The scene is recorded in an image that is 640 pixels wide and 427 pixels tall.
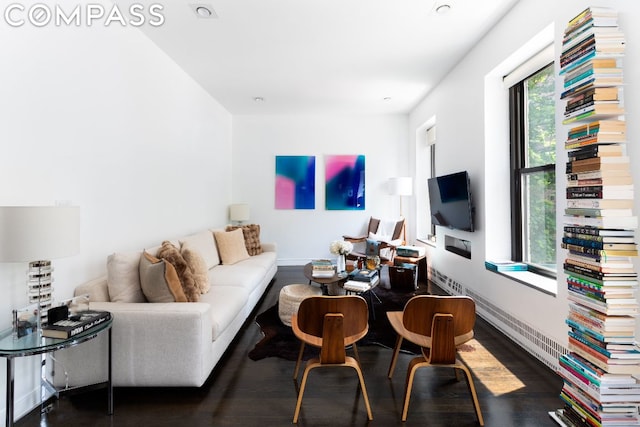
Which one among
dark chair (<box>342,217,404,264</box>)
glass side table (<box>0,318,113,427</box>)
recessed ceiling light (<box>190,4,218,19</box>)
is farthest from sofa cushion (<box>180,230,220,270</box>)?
recessed ceiling light (<box>190,4,218,19</box>)

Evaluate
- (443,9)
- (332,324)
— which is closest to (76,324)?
(332,324)

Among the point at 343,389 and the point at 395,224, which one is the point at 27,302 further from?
the point at 395,224

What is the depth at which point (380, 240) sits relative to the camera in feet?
18.6

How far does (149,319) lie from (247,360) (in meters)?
0.93

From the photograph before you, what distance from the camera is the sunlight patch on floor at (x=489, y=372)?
7.36 feet

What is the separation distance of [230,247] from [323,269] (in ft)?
5.20

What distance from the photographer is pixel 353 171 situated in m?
6.50

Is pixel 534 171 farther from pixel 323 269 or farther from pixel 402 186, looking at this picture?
pixel 402 186

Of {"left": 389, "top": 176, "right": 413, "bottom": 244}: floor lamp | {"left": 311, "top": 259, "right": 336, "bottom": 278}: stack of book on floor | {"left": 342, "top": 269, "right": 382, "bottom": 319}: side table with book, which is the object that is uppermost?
{"left": 389, "top": 176, "right": 413, "bottom": 244}: floor lamp

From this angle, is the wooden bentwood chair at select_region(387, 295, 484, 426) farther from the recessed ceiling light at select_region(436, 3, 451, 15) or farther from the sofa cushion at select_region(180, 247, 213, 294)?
the recessed ceiling light at select_region(436, 3, 451, 15)

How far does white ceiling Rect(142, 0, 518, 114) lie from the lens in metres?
2.95

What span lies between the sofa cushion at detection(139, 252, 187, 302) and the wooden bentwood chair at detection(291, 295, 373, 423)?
1.03 metres

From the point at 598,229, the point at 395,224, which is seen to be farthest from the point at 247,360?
the point at 395,224

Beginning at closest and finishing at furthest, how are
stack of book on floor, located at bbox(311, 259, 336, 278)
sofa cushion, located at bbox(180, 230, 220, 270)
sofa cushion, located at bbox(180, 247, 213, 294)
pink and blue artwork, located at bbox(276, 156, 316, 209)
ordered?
sofa cushion, located at bbox(180, 247, 213, 294), stack of book on floor, located at bbox(311, 259, 336, 278), sofa cushion, located at bbox(180, 230, 220, 270), pink and blue artwork, located at bbox(276, 156, 316, 209)
